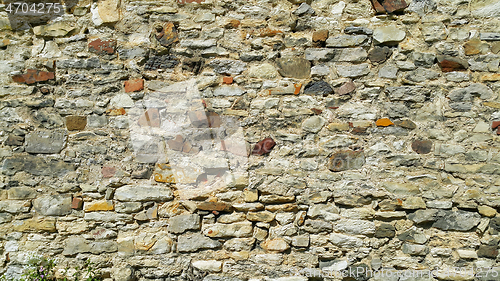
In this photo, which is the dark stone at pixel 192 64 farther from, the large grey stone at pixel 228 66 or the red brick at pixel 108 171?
the red brick at pixel 108 171

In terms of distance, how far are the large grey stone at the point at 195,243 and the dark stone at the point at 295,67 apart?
135 cm

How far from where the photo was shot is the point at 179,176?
2160 mm

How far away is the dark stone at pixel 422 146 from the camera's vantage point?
2070mm

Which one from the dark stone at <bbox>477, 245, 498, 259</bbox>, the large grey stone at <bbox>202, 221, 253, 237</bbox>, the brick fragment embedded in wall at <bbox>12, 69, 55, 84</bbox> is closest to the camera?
the dark stone at <bbox>477, 245, 498, 259</bbox>

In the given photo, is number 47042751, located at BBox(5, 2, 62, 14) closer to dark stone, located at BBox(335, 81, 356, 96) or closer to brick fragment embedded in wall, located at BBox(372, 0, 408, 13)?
dark stone, located at BBox(335, 81, 356, 96)

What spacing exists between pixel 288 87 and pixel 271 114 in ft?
0.79

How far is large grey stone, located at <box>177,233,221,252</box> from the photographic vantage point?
2.13 metres

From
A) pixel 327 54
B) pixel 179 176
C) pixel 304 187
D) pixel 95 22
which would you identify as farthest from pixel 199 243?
pixel 95 22

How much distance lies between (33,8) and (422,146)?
3.09m

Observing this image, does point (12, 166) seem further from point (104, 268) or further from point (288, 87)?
point (288, 87)

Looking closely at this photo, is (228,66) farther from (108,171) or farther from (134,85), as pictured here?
(108,171)

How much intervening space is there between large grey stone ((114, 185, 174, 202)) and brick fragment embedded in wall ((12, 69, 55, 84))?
1.03 m

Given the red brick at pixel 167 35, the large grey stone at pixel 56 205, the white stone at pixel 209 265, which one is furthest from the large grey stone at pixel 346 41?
the large grey stone at pixel 56 205

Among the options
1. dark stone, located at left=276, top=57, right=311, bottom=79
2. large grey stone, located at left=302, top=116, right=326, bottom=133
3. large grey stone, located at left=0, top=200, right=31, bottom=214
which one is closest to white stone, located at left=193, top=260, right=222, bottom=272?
large grey stone, located at left=302, top=116, right=326, bottom=133
